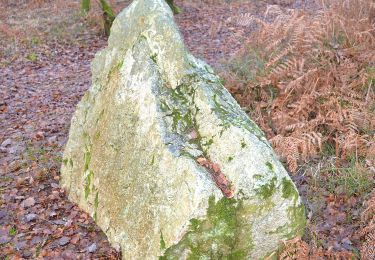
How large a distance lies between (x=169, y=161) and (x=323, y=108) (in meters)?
2.65

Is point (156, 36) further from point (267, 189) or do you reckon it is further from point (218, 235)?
point (218, 235)

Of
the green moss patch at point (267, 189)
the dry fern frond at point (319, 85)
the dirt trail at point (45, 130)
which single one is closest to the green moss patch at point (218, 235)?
the green moss patch at point (267, 189)

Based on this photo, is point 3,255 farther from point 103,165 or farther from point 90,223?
point 103,165

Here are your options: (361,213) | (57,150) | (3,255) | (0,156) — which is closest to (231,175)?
(361,213)

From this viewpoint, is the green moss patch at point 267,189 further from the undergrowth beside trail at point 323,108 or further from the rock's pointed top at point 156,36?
the rock's pointed top at point 156,36

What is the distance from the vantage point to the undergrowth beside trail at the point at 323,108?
13.5ft

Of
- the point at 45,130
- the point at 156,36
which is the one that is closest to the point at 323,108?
the point at 156,36

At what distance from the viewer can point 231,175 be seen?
3.54 m

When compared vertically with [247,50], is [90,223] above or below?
below

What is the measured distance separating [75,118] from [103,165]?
103cm

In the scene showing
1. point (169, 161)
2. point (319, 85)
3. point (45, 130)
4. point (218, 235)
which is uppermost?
point (169, 161)

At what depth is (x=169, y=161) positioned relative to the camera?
3631 mm

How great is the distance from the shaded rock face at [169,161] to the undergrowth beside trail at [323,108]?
568mm

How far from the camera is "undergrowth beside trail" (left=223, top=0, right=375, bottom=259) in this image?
411cm
